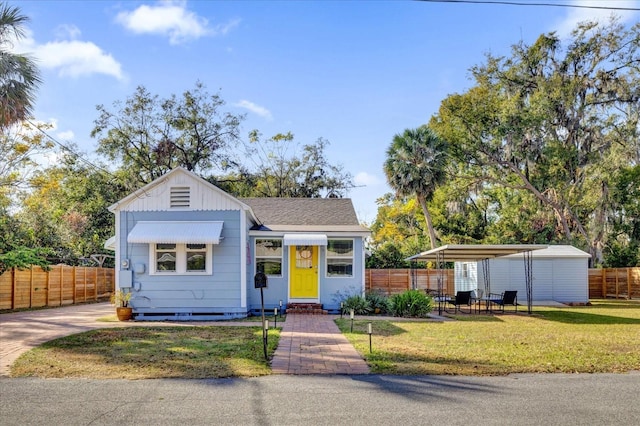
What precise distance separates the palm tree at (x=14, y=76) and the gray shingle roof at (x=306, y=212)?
6959 millimetres

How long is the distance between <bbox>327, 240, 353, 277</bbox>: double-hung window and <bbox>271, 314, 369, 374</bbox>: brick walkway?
3.82 metres

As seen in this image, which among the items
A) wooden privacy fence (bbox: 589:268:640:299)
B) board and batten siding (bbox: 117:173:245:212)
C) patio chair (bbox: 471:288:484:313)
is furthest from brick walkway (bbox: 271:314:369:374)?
wooden privacy fence (bbox: 589:268:640:299)

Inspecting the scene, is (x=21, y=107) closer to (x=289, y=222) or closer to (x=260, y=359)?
(x=289, y=222)

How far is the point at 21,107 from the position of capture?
13562 millimetres

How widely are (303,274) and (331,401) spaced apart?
10.5 m

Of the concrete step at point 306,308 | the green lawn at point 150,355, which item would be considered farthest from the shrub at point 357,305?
the green lawn at point 150,355

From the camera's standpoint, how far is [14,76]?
13.6m

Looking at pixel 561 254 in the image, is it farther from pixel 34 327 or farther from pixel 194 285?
pixel 34 327

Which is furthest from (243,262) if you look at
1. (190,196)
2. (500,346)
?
(500,346)

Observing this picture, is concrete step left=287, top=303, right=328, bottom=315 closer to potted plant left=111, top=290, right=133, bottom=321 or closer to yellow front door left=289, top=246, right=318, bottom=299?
yellow front door left=289, top=246, right=318, bottom=299

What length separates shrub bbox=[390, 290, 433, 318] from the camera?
1495 centimetres

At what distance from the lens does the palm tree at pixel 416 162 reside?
86.4ft

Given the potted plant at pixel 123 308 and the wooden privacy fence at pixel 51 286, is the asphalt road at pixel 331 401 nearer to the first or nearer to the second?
the potted plant at pixel 123 308

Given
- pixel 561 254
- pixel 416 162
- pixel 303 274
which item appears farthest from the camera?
pixel 416 162
